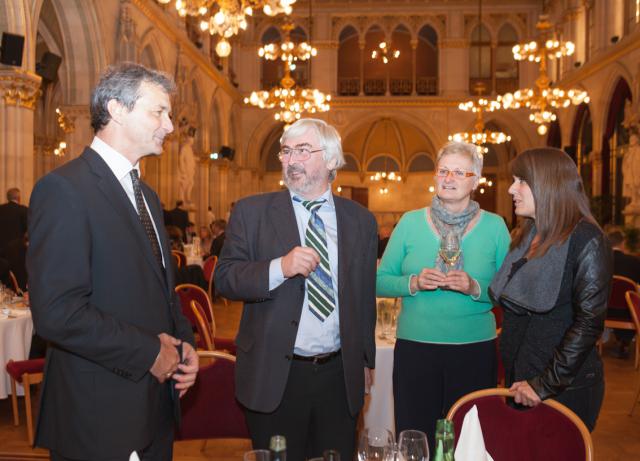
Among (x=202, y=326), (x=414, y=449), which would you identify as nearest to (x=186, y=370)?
(x=414, y=449)

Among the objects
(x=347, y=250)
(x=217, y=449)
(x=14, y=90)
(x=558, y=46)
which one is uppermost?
(x=558, y=46)

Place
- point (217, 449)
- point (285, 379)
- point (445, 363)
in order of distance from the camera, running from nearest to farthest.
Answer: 1. point (285, 379)
2. point (445, 363)
3. point (217, 449)

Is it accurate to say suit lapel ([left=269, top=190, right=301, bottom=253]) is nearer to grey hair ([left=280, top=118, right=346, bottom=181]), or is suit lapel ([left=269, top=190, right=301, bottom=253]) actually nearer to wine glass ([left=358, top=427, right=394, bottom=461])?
grey hair ([left=280, top=118, right=346, bottom=181])

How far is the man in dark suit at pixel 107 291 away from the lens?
1.78m

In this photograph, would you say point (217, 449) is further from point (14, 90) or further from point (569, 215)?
point (14, 90)

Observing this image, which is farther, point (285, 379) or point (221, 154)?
point (221, 154)

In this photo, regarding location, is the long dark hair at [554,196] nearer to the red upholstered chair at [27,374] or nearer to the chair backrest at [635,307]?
the chair backrest at [635,307]

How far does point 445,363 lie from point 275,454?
5.33 feet

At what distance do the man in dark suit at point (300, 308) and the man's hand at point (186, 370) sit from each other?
26 centimetres

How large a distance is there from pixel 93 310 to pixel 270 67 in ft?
75.7

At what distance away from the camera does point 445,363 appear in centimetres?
278

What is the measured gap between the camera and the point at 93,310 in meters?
1.81

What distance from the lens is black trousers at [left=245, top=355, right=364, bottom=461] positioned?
7.66 feet

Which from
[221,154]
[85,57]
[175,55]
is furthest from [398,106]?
[85,57]
